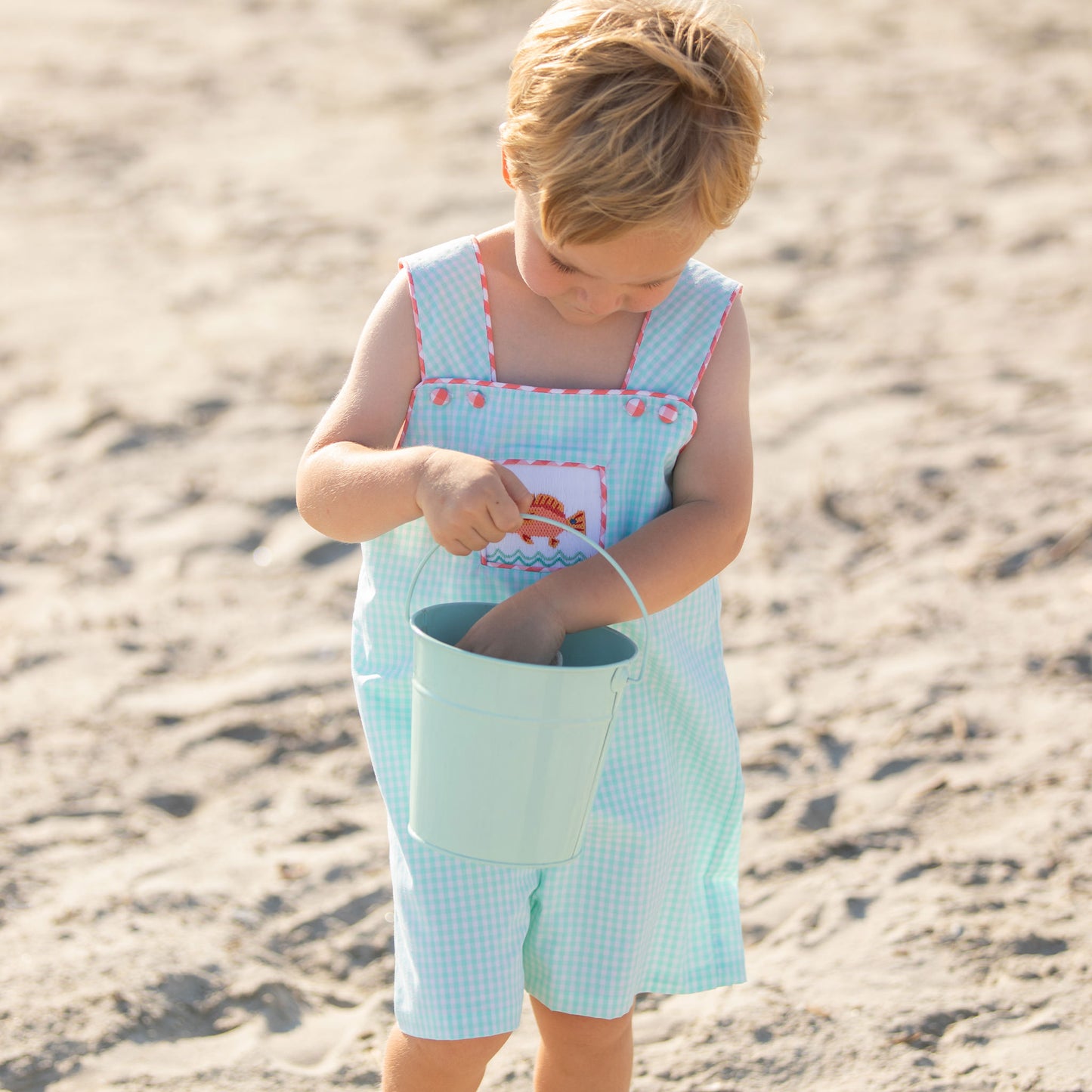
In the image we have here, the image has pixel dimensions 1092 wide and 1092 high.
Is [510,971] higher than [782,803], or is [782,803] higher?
[510,971]

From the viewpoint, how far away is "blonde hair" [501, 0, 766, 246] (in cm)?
136

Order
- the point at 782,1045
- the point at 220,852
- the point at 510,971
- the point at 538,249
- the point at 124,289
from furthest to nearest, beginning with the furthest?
1. the point at 124,289
2. the point at 220,852
3. the point at 782,1045
4. the point at 510,971
5. the point at 538,249

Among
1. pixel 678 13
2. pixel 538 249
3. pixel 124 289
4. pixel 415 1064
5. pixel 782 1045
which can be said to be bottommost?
pixel 782 1045

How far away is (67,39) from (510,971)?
6846mm

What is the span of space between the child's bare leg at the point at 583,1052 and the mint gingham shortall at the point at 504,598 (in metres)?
0.05

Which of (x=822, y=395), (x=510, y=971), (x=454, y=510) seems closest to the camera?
(x=454, y=510)

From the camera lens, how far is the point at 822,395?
13.2ft

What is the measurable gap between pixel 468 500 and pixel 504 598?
0.30 metres

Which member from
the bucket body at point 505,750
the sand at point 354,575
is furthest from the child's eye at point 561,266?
the sand at point 354,575

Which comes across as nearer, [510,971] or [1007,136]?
[510,971]

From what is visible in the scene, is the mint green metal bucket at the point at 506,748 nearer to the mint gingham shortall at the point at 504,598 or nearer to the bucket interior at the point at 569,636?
the bucket interior at the point at 569,636

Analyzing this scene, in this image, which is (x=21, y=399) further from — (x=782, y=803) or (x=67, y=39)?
(x=67, y=39)

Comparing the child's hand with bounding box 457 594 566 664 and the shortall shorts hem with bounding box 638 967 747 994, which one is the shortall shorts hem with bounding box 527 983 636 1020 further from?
the child's hand with bounding box 457 594 566 664

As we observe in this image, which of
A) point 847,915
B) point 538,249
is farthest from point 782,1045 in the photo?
point 538,249
